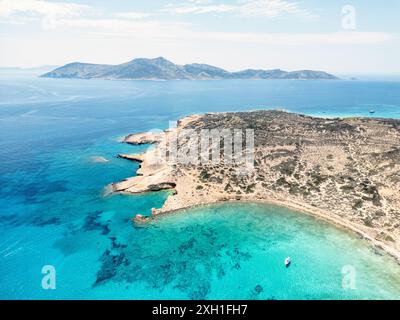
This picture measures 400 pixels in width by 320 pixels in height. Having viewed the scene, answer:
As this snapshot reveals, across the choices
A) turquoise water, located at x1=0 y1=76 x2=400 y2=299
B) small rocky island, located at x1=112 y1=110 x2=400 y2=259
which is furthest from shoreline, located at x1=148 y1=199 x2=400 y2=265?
turquoise water, located at x1=0 y1=76 x2=400 y2=299

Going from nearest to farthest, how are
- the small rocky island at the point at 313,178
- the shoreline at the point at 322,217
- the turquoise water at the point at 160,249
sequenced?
the turquoise water at the point at 160,249, the shoreline at the point at 322,217, the small rocky island at the point at 313,178

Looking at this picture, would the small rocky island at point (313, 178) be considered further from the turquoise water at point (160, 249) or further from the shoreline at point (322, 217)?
the turquoise water at point (160, 249)

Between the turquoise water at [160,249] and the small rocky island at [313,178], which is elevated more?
the small rocky island at [313,178]

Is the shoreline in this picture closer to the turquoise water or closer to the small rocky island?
the small rocky island

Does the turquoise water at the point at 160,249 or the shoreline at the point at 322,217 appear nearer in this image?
the turquoise water at the point at 160,249

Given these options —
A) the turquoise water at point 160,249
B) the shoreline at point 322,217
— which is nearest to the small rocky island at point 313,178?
the shoreline at point 322,217

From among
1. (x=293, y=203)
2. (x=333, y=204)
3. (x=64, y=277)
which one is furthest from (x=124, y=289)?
(x=333, y=204)

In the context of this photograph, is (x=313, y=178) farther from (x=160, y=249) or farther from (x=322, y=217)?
(x=160, y=249)

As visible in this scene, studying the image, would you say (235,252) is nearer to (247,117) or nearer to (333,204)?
(333,204)
